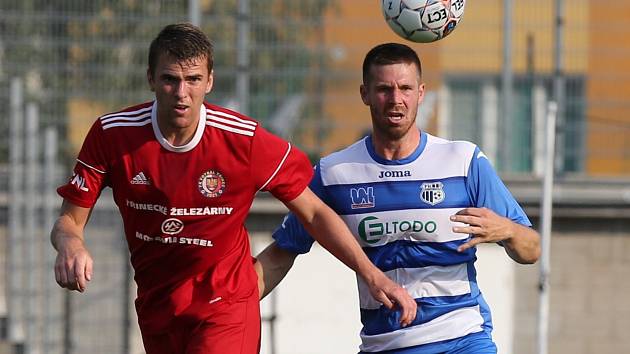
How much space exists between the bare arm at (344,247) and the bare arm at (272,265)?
1.48 feet

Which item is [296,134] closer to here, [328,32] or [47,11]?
[328,32]

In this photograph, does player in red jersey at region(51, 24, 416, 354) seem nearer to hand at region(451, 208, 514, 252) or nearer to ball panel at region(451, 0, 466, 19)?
hand at region(451, 208, 514, 252)

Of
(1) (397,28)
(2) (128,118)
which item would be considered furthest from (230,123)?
(1) (397,28)

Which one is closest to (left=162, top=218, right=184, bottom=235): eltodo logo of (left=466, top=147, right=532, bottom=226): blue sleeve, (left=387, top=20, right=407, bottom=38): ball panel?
(left=466, top=147, right=532, bottom=226): blue sleeve

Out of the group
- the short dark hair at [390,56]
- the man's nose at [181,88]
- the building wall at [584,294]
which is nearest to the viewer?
the man's nose at [181,88]

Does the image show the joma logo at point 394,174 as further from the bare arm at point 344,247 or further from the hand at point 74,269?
the hand at point 74,269

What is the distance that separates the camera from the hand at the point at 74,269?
493cm

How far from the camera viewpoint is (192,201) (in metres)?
5.47

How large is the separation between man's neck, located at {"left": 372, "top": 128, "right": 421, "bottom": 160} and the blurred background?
529 cm

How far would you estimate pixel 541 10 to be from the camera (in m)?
11.4

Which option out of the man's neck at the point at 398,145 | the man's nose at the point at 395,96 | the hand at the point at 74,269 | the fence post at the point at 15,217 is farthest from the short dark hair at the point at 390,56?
the fence post at the point at 15,217

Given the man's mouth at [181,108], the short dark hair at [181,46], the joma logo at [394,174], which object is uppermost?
the short dark hair at [181,46]

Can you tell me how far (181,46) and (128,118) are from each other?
1.51ft

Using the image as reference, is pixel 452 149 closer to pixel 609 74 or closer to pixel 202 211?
pixel 202 211
